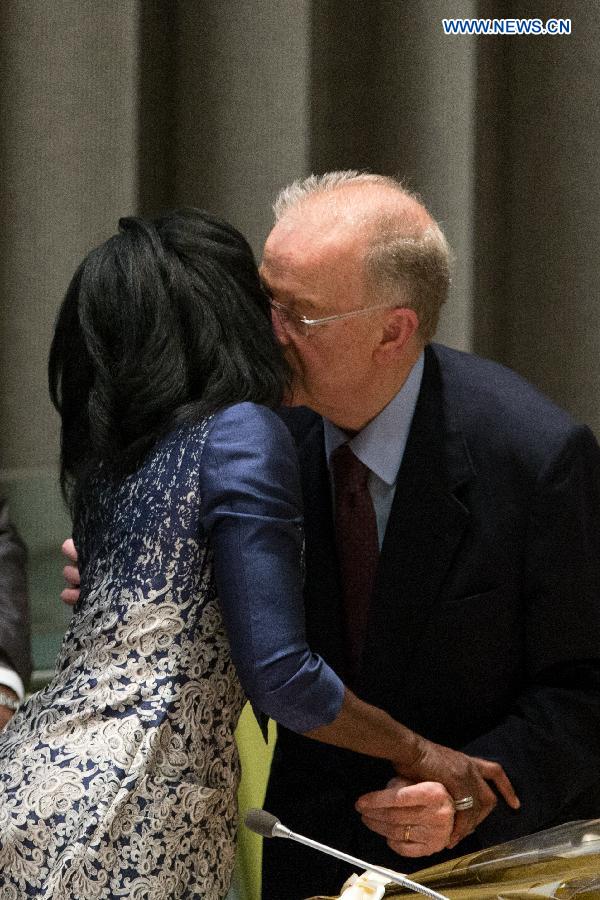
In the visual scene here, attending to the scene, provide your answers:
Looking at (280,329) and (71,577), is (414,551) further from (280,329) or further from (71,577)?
(71,577)

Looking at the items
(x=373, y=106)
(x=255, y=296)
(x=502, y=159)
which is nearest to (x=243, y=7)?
(x=373, y=106)

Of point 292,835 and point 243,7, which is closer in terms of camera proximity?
point 292,835

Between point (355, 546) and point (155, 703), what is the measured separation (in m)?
0.52

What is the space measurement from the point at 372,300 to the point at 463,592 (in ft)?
1.32

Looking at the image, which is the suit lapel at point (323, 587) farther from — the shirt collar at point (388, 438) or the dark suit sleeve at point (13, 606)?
the dark suit sleeve at point (13, 606)

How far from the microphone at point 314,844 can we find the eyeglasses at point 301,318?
2.33 feet

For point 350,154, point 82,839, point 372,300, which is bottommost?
point 82,839

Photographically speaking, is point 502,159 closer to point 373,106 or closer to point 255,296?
point 373,106

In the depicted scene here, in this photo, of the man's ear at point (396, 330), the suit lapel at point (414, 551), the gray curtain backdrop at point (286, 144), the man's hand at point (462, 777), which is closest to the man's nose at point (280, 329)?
the man's ear at point (396, 330)

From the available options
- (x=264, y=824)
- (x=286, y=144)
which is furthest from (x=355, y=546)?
(x=286, y=144)

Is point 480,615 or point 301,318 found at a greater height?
point 301,318

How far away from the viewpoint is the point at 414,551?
5.40 feet

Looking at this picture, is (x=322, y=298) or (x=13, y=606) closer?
(x=322, y=298)

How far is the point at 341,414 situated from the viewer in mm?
1714
